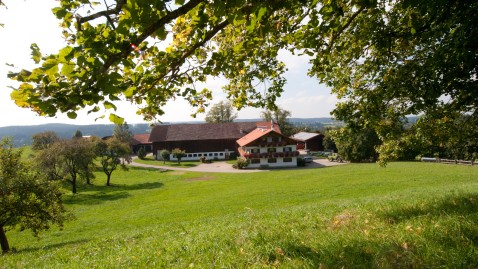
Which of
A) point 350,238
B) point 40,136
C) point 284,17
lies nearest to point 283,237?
point 350,238

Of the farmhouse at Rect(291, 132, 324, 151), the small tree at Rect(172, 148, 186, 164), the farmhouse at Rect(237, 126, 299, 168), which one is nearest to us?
the farmhouse at Rect(237, 126, 299, 168)

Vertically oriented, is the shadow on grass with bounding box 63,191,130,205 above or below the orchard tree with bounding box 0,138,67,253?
below

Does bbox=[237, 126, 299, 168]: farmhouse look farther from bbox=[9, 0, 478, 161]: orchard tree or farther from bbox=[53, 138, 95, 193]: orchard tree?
bbox=[9, 0, 478, 161]: orchard tree

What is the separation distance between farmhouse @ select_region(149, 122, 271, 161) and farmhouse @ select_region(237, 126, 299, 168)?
543 inches

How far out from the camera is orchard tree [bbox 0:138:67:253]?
1487 centimetres

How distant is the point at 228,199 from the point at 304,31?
69.6ft

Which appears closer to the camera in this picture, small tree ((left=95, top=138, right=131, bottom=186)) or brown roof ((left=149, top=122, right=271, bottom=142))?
small tree ((left=95, top=138, right=131, bottom=186))

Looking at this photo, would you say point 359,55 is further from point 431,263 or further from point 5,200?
point 5,200

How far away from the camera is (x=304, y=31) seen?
631cm

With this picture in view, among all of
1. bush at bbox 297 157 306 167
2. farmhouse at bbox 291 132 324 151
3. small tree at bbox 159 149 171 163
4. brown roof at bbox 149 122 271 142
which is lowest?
bush at bbox 297 157 306 167

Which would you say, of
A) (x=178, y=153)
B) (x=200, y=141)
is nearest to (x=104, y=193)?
(x=178, y=153)

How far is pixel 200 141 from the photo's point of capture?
2721 inches

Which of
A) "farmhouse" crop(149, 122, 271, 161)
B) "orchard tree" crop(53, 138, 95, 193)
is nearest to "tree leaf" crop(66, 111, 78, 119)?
"orchard tree" crop(53, 138, 95, 193)

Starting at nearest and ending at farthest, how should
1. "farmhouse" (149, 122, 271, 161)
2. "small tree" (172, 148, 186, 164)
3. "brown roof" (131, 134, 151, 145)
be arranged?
"small tree" (172, 148, 186, 164) < "farmhouse" (149, 122, 271, 161) < "brown roof" (131, 134, 151, 145)
